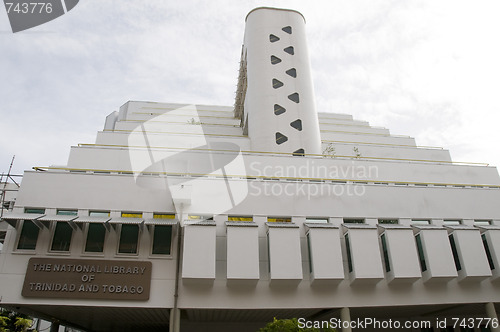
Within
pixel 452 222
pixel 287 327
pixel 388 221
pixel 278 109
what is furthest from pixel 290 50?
pixel 287 327

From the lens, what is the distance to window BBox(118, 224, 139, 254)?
55.9 feet

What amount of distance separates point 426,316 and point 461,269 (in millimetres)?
5989

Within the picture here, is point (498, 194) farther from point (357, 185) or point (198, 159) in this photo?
point (198, 159)

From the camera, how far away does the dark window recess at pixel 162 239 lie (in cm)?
1717

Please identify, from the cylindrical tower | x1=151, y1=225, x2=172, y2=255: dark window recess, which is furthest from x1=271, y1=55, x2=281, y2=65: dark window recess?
x1=151, y1=225, x2=172, y2=255: dark window recess

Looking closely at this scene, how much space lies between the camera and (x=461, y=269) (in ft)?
58.5

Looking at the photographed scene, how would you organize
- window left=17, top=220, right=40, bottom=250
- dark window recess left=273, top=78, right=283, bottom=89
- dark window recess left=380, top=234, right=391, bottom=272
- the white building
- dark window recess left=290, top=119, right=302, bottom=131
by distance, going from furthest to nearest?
1. dark window recess left=273, top=78, right=283, bottom=89
2. dark window recess left=290, top=119, right=302, bottom=131
3. dark window recess left=380, top=234, right=391, bottom=272
4. window left=17, top=220, right=40, bottom=250
5. the white building

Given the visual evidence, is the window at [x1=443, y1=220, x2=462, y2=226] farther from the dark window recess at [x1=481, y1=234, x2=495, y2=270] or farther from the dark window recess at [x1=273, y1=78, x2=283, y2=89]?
the dark window recess at [x1=273, y1=78, x2=283, y2=89]

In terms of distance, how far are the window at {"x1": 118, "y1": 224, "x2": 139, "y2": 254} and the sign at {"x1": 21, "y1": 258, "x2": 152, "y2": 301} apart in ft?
2.14

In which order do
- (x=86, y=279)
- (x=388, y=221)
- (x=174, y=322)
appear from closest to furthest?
(x=174, y=322) < (x=86, y=279) < (x=388, y=221)

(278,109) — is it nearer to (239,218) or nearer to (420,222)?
(239,218)

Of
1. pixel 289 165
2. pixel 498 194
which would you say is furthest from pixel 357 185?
pixel 498 194

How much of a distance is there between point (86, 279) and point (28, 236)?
3517mm

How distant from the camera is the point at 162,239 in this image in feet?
56.9
